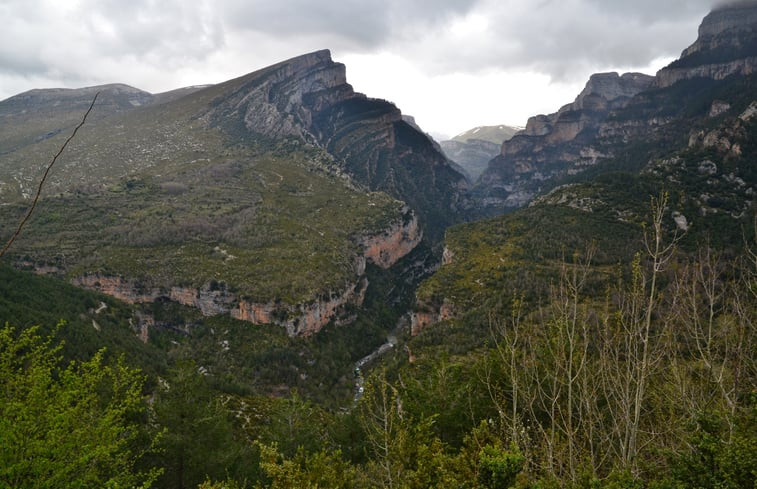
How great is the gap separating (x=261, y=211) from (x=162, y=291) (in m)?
32.2

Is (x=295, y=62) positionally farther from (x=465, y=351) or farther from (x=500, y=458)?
(x=500, y=458)

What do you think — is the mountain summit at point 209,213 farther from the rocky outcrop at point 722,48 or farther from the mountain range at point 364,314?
the rocky outcrop at point 722,48

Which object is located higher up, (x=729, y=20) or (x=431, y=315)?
(x=729, y=20)

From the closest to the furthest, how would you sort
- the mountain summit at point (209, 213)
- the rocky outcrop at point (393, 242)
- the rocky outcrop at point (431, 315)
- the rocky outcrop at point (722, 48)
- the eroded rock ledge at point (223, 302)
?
the rocky outcrop at point (431, 315), the eroded rock ledge at point (223, 302), the mountain summit at point (209, 213), the rocky outcrop at point (393, 242), the rocky outcrop at point (722, 48)

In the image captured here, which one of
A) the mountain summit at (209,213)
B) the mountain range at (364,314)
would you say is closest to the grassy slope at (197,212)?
the mountain summit at (209,213)

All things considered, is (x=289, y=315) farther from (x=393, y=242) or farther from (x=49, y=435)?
(x=49, y=435)

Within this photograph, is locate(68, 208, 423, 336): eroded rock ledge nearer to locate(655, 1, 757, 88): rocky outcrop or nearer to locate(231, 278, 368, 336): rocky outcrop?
locate(231, 278, 368, 336): rocky outcrop

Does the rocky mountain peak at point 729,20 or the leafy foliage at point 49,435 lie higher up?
the rocky mountain peak at point 729,20

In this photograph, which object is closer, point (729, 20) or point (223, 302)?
point (223, 302)

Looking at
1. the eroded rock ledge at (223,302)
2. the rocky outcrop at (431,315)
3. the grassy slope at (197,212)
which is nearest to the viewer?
the rocky outcrop at (431,315)

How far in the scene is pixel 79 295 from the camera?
54469mm

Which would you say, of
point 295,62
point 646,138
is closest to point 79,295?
point 295,62

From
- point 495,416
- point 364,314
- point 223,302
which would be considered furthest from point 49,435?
point 364,314

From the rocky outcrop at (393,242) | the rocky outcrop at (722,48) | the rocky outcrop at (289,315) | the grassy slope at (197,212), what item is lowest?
the rocky outcrop at (289,315)
